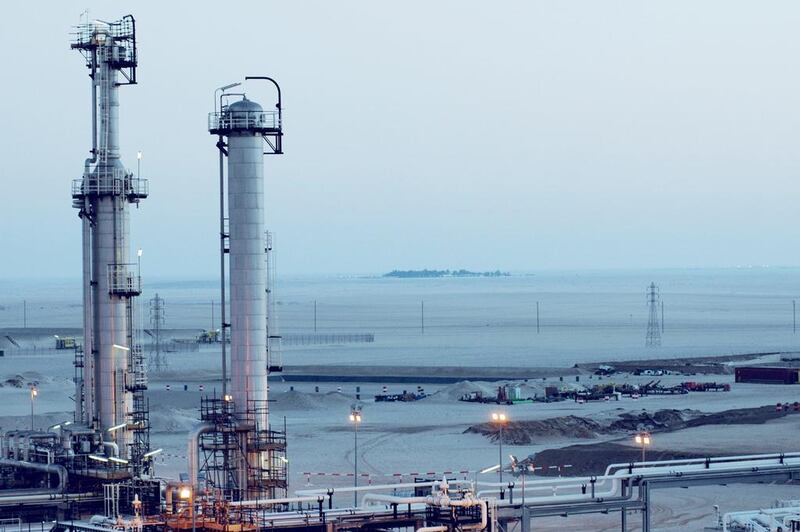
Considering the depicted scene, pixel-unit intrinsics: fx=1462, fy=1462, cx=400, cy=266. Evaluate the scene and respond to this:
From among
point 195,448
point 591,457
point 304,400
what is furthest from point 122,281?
point 304,400

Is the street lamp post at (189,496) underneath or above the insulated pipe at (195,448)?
underneath

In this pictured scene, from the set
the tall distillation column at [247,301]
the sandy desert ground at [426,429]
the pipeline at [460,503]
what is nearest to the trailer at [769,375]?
the sandy desert ground at [426,429]

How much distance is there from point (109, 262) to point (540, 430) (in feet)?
100

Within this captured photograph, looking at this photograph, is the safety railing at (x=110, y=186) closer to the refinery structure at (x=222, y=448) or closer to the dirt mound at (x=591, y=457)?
the refinery structure at (x=222, y=448)

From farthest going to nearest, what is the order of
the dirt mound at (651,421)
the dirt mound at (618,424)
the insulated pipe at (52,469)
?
1. the dirt mound at (651,421)
2. the dirt mound at (618,424)
3. the insulated pipe at (52,469)

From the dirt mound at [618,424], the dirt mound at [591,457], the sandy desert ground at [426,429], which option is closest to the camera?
the sandy desert ground at [426,429]

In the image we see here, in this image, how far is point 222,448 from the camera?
134ft

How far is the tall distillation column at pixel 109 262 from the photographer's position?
49.7m

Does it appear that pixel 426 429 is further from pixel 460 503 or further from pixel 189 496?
pixel 460 503

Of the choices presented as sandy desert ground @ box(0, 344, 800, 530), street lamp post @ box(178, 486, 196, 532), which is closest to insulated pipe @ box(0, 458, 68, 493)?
sandy desert ground @ box(0, 344, 800, 530)

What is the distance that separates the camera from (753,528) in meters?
38.2

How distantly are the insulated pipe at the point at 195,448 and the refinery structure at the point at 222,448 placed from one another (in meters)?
0.05

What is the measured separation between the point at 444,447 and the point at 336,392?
28.5 meters

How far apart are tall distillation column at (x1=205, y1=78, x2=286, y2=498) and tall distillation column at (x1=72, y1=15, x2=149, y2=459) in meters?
7.94
